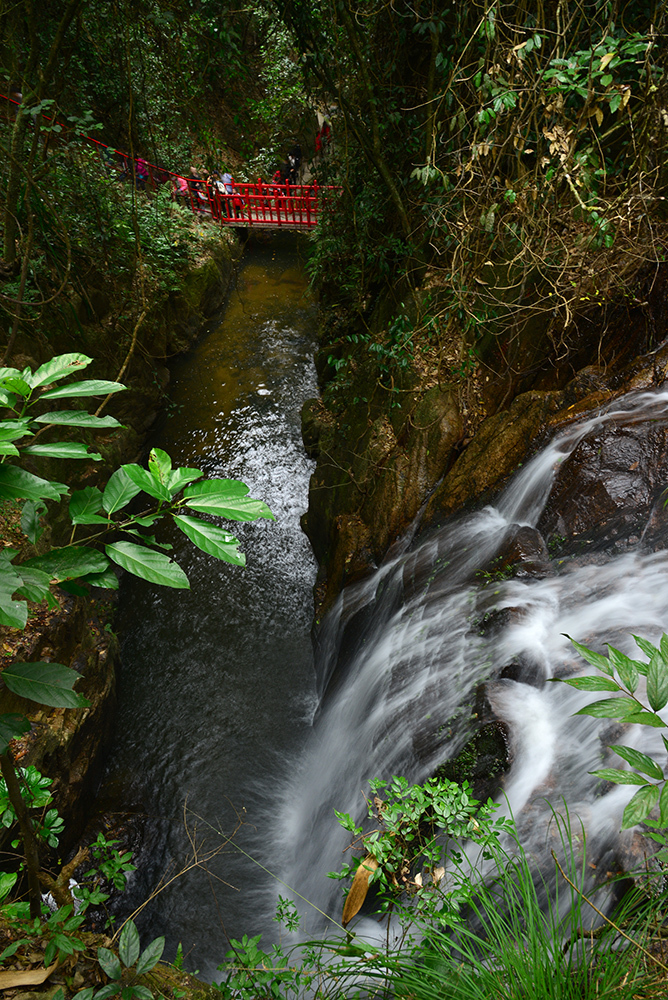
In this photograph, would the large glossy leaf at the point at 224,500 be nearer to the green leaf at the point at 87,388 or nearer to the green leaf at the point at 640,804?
the green leaf at the point at 87,388

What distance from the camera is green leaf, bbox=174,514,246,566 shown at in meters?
1.15

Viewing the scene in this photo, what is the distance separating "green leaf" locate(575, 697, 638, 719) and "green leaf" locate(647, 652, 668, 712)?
5 centimetres

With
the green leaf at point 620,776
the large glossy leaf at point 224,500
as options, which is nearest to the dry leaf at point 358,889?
the green leaf at point 620,776

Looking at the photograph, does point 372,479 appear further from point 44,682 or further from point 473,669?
point 44,682

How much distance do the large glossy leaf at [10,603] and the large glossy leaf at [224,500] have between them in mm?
368

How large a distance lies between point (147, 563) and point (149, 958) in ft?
4.92

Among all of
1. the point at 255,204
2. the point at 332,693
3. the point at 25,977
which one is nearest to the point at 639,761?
the point at 25,977

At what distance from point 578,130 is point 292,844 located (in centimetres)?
533

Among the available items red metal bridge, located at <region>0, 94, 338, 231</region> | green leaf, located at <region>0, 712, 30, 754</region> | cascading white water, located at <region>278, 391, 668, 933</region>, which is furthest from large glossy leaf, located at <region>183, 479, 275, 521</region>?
red metal bridge, located at <region>0, 94, 338, 231</region>

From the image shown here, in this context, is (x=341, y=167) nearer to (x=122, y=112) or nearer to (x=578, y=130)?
(x=122, y=112)

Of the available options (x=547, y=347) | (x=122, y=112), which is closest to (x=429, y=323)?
(x=547, y=347)

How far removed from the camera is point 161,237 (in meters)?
7.41

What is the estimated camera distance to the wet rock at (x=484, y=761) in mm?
2633

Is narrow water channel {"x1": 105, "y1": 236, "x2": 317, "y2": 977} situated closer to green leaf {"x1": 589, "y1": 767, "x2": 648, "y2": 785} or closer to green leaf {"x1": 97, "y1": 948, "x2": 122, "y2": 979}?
green leaf {"x1": 97, "y1": 948, "x2": 122, "y2": 979}
